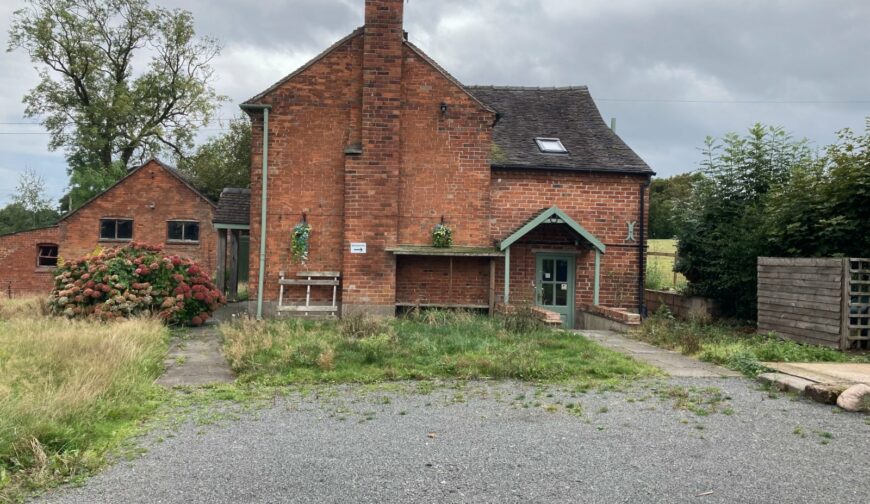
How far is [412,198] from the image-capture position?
1484cm

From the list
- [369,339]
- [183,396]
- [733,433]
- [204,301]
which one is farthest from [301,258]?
[733,433]

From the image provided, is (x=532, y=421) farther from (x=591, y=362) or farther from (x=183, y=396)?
(x=183, y=396)

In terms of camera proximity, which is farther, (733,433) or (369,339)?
(369,339)

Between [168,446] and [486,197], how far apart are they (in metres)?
10.9

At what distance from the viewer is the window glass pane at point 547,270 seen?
1559 centimetres

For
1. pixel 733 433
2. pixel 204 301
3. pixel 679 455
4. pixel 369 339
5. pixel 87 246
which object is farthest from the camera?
pixel 87 246

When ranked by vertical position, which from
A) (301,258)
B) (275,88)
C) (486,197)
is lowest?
(301,258)

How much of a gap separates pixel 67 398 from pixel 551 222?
11.2 meters

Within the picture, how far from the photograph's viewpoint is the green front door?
15.6m

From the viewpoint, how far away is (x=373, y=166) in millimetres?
14375

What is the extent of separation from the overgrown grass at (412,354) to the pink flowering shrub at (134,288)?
8.62 ft

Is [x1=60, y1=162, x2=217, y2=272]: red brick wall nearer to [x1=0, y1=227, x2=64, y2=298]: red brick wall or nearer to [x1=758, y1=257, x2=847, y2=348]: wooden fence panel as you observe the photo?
[x1=0, y1=227, x2=64, y2=298]: red brick wall

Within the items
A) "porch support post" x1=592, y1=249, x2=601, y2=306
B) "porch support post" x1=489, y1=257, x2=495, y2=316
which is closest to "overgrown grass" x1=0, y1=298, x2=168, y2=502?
"porch support post" x1=489, y1=257, x2=495, y2=316

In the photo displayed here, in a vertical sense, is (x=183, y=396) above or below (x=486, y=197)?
below
